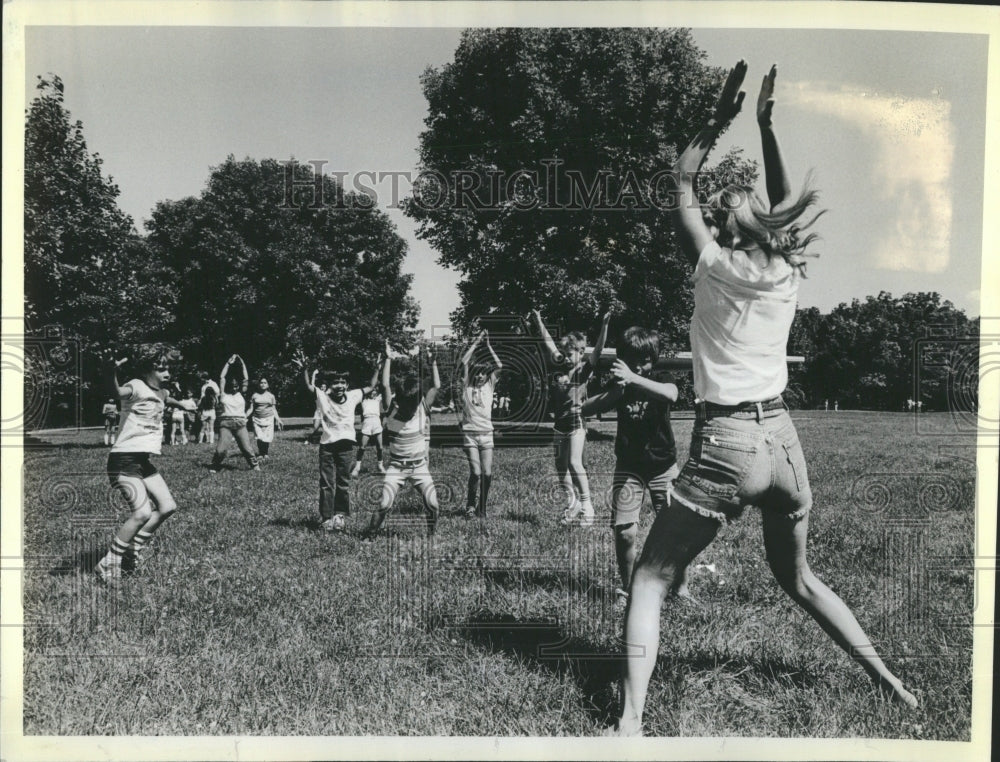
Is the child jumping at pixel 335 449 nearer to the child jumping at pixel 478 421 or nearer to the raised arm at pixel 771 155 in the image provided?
the child jumping at pixel 478 421

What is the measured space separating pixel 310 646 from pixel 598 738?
159 centimetres

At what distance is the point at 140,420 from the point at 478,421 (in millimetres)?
3268

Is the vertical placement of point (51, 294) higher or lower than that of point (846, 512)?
A: higher

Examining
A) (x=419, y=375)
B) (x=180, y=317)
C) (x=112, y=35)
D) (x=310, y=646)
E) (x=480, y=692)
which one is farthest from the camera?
(x=180, y=317)

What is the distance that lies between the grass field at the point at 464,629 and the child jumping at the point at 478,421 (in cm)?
118

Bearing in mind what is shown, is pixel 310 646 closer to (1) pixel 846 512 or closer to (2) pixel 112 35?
(2) pixel 112 35

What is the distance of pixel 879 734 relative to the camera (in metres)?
2.84

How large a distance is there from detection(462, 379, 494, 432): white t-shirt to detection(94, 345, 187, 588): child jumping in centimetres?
302

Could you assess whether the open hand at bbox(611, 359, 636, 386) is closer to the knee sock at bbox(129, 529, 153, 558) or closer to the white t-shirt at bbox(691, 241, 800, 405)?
the white t-shirt at bbox(691, 241, 800, 405)

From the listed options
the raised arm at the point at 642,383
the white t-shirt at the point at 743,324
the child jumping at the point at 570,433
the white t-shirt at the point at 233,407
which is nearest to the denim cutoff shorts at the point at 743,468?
the white t-shirt at the point at 743,324

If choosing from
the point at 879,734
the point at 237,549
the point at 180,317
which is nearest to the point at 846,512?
the point at 879,734

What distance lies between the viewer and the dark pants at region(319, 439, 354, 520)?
596cm

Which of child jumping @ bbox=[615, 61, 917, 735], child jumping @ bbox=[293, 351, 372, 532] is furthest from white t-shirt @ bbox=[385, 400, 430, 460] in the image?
child jumping @ bbox=[615, 61, 917, 735]

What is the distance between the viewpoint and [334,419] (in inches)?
238
